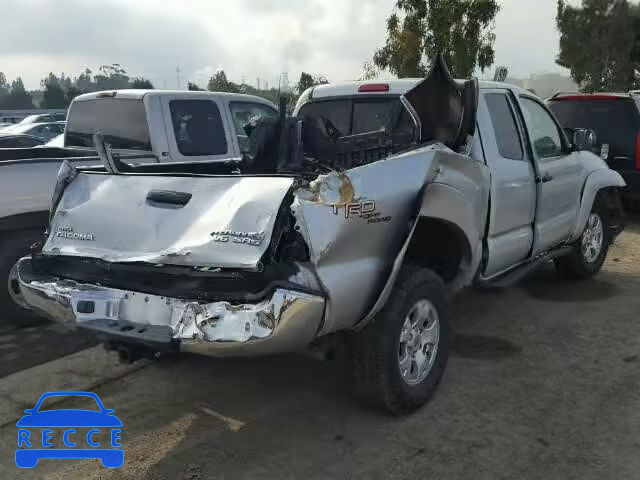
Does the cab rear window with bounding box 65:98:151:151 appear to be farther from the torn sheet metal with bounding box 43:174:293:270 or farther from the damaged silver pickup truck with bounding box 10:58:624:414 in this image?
the torn sheet metal with bounding box 43:174:293:270

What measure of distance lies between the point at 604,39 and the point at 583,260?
70.0ft

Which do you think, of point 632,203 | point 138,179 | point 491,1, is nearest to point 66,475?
point 138,179

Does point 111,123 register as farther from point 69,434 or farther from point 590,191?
point 590,191

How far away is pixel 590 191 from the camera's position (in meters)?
6.20

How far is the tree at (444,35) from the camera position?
13.6 meters

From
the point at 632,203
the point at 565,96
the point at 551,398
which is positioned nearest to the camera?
the point at 551,398

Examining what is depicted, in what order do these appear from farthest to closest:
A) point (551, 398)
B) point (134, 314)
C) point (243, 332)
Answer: point (551, 398) < point (134, 314) < point (243, 332)

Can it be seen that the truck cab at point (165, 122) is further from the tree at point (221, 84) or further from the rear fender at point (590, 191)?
the tree at point (221, 84)

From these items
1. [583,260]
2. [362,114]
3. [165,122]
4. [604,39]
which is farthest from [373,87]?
[604,39]

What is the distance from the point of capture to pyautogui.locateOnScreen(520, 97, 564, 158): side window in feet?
17.5

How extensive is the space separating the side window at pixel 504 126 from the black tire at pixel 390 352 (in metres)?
1.58

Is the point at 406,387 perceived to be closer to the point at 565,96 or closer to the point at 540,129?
the point at 540,129

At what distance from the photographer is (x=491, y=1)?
13.5 meters

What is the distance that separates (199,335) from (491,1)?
12589mm
